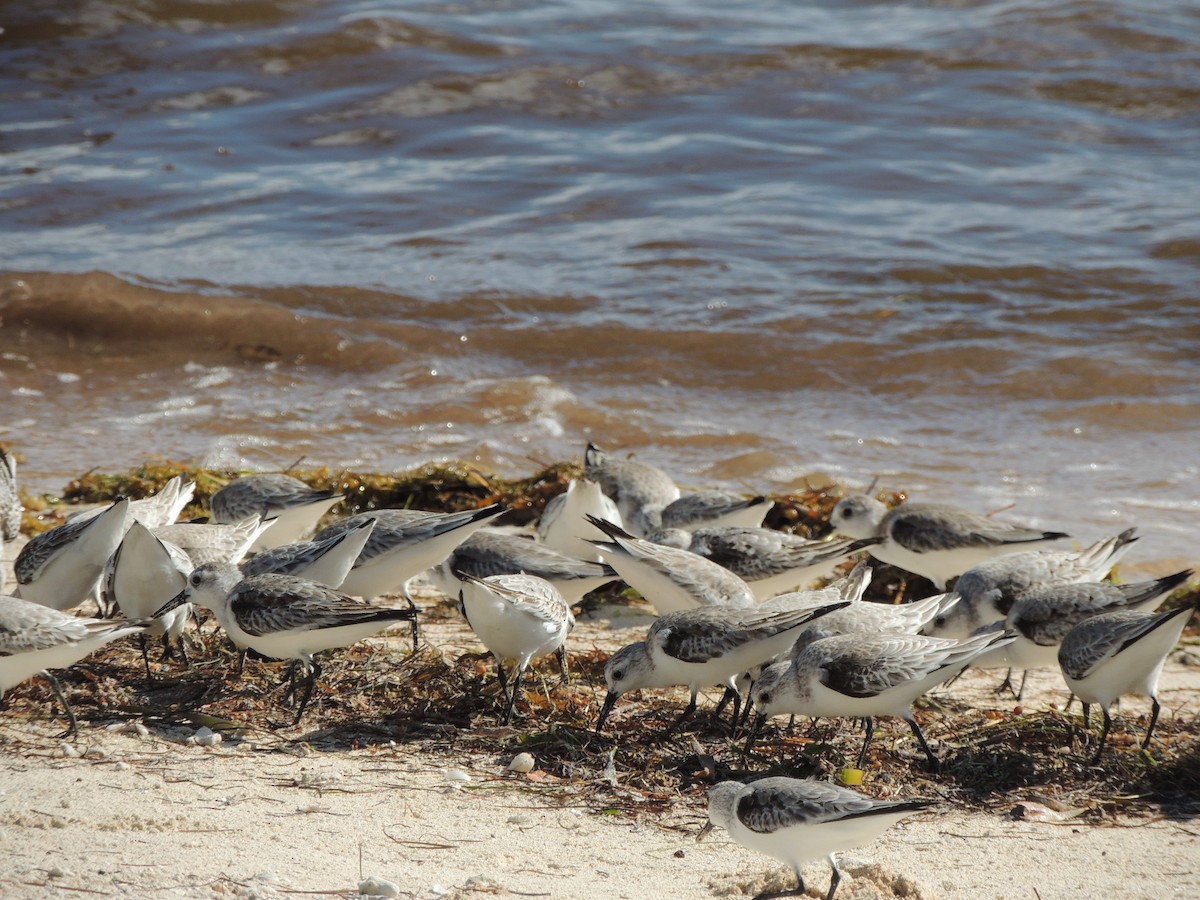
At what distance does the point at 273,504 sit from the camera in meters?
6.66

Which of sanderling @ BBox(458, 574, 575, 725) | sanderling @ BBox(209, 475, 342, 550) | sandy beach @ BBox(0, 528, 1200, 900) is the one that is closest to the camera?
sandy beach @ BBox(0, 528, 1200, 900)

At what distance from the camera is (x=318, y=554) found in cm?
568

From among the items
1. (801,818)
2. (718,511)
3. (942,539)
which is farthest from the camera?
(718,511)

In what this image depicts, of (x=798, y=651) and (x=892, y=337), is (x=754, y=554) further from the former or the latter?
(x=892, y=337)

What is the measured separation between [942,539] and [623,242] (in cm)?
829

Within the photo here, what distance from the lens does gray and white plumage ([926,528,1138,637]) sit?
606 cm

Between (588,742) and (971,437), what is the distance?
6.36 m

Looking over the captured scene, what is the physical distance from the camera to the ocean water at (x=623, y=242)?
33.8 feet

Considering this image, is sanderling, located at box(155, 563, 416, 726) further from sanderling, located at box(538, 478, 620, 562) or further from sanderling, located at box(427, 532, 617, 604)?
sanderling, located at box(538, 478, 620, 562)

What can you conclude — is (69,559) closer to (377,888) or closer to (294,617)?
(294,617)

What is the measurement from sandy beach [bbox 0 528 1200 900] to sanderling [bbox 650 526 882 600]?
1373mm

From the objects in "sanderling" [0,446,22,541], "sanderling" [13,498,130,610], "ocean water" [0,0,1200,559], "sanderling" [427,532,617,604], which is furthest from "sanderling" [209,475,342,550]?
"ocean water" [0,0,1200,559]

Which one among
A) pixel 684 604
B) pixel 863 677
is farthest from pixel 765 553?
pixel 863 677

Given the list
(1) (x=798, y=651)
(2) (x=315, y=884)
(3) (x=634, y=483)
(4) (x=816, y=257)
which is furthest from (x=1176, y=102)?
(2) (x=315, y=884)
